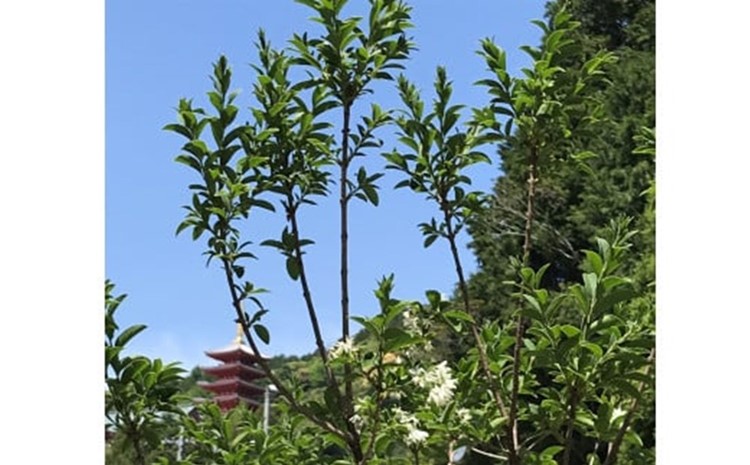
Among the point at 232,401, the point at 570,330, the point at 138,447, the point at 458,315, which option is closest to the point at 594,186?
the point at 232,401

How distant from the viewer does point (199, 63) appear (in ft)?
6.16

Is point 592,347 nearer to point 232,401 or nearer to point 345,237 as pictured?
point 345,237

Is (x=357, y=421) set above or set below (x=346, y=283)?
below

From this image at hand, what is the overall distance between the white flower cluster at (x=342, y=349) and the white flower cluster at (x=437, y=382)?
0.12 m

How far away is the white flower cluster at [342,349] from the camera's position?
1.37 meters

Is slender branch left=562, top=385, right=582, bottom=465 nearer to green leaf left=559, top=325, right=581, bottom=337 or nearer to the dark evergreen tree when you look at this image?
green leaf left=559, top=325, right=581, bottom=337

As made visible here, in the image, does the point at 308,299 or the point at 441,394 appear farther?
the point at 308,299

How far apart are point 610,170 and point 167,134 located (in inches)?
328

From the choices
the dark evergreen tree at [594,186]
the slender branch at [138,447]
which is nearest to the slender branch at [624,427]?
the slender branch at [138,447]

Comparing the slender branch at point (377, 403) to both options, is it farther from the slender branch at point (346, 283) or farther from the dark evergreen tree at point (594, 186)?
the dark evergreen tree at point (594, 186)

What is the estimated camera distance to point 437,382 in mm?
1424

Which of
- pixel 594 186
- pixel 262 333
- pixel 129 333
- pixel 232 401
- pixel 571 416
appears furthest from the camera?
pixel 594 186

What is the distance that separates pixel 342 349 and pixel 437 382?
0.54 feet
